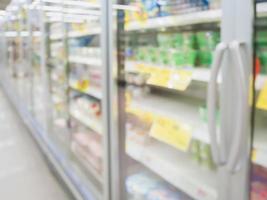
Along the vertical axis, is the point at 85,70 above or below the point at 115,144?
above

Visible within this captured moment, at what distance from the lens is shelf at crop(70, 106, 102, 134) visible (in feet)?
7.73

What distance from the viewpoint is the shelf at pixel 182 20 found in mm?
1094

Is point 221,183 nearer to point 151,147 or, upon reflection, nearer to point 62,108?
point 151,147

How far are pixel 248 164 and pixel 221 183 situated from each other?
118 millimetres

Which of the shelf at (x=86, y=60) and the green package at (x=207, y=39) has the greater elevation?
the green package at (x=207, y=39)

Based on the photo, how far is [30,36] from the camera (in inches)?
171

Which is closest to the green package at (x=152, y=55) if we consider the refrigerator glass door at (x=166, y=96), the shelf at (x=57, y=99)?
the refrigerator glass door at (x=166, y=96)

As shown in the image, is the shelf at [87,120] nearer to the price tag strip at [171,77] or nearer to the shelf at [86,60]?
the shelf at [86,60]

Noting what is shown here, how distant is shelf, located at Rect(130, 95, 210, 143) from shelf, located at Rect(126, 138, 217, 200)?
0.23m

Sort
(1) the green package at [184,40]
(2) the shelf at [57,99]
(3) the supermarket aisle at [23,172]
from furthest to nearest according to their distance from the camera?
(2) the shelf at [57,99] → (3) the supermarket aisle at [23,172] → (1) the green package at [184,40]

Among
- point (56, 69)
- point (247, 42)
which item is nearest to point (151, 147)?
point (247, 42)

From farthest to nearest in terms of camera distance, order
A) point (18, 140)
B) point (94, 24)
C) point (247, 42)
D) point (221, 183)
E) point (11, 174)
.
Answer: point (18, 140)
point (11, 174)
point (94, 24)
point (221, 183)
point (247, 42)

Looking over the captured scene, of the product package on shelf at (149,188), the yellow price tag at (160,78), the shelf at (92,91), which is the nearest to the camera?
the yellow price tag at (160,78)

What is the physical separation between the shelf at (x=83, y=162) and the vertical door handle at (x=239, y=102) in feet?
4.96
